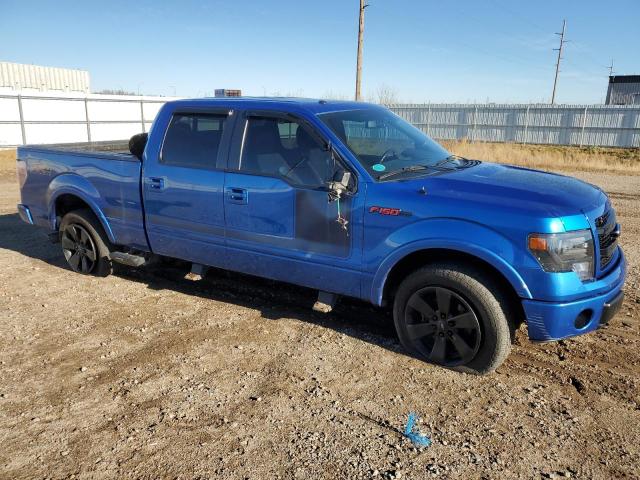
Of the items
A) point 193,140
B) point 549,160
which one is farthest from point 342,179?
point 549,160

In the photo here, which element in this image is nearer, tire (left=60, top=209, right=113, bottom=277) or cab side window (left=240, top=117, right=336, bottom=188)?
cab side window (left=240, top=117, right=336, bottom=188)

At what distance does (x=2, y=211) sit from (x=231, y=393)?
8672 millimetres

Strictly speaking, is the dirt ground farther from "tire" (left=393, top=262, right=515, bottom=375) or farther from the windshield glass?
the windshield glass

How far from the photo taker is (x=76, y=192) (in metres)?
5.81

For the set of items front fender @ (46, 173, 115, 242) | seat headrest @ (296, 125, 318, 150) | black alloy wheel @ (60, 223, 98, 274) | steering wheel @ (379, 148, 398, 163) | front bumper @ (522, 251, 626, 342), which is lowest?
black alloy wheel @ (60, 223, 98, 274)

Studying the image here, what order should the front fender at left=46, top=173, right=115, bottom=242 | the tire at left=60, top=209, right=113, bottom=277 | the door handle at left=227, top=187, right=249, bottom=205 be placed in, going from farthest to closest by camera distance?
the tire at left=60, top=209, right=113, bottom=277 < the front fender at left=46, top=173, right=115, bottom=242 < the door handle at left=227, top=187, right=249, bottom=205

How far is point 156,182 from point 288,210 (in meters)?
1.55

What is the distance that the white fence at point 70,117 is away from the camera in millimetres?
22109

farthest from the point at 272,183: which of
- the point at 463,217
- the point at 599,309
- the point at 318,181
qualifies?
the point at 599,309

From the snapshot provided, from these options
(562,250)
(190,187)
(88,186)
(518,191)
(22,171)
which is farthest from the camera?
(22,171)

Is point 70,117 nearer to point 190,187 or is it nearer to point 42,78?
point 42,78

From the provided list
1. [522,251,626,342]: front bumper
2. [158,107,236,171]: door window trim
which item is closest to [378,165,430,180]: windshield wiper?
[522,251,626,342]: front bumper

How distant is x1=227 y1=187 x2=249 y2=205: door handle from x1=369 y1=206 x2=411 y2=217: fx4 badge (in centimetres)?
117

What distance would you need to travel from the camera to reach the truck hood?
11.6 ft
